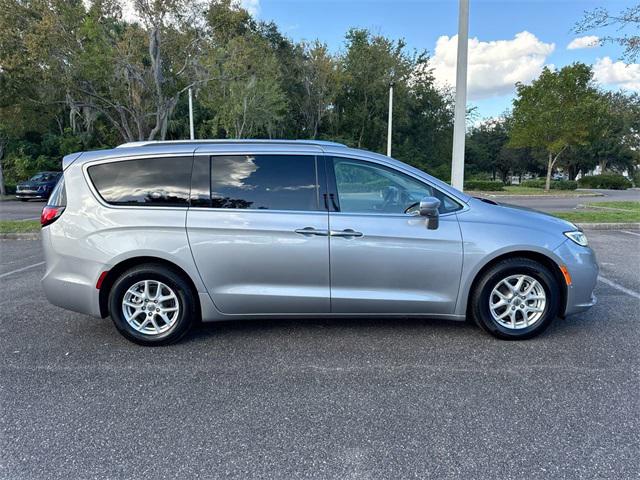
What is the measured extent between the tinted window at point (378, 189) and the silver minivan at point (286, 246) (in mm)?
11

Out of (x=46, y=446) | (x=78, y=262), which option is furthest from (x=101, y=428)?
(x=78, y=262)

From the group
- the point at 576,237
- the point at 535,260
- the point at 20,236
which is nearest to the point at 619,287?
the point at 576,237

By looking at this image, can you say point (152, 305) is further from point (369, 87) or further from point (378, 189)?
point (369, 87)

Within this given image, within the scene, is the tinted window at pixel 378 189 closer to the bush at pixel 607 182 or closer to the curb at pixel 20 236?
the curb at pixel 20 236

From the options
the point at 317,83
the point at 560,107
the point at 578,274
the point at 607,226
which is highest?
the point at 317,83

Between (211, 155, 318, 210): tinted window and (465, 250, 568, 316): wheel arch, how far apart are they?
1.60 meters

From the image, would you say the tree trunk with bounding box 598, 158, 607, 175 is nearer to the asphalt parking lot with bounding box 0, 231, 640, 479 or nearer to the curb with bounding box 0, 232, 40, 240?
the asphalt parking lot with bounding box 0, 231, 640, 479

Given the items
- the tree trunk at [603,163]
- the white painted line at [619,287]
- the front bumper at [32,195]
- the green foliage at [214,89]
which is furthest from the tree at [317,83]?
the tree trunk at [603,163]

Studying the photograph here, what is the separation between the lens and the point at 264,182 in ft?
12.2

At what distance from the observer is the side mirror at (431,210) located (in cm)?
354

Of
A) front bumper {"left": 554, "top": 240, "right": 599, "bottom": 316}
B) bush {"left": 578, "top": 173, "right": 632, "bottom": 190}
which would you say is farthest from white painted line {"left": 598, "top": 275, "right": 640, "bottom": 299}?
bush {"left": 578, "top": 173, "right": 632, "bottom": 190}

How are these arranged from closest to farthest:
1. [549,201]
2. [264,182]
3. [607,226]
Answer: [264,182]
[607,226]
[549,201]

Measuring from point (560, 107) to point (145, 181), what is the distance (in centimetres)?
2759

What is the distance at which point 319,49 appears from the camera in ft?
101
